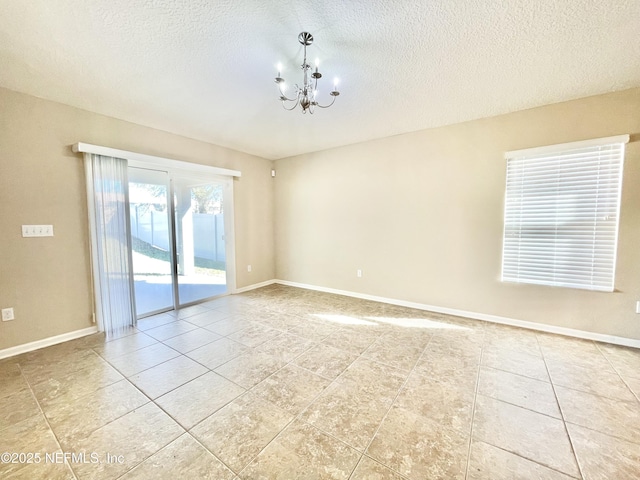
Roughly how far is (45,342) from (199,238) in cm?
216

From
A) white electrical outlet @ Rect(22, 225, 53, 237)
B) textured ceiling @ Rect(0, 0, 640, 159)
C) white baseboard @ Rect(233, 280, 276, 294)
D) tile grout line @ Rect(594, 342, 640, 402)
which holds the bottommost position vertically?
tile grout line @ Rect(594, 342, 640, 402)

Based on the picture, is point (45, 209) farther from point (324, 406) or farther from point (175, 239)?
point (324, 406)

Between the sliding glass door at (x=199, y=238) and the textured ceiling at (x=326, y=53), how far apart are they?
1286 millimetres

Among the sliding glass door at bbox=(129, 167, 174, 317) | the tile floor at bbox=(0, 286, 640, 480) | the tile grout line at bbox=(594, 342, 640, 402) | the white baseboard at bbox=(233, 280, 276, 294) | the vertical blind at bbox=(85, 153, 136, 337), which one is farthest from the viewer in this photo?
the white baseboard at bbox=(233, 280, 276, 294)

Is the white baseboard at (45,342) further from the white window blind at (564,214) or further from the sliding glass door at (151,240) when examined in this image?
the white window blind at (564,214)

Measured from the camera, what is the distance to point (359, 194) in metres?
4.27

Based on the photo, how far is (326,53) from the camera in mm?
2018

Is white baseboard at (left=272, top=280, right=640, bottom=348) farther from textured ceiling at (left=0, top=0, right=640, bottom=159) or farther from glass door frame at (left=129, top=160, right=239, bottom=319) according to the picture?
textured ceiling at (left=0, top=0, right=640, bottom=159)

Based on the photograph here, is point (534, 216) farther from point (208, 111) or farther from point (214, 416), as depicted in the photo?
point (208, 111)

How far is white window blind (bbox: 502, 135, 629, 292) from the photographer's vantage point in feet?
8.68

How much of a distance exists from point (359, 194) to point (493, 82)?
2.24 m

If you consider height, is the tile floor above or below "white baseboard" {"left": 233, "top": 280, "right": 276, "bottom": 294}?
below

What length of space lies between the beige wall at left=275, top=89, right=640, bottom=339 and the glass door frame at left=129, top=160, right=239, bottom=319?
116 cm

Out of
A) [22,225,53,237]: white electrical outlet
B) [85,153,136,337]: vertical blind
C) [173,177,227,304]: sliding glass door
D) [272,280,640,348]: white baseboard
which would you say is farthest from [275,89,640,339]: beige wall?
[22,225,53,237]: white electrical outlet
